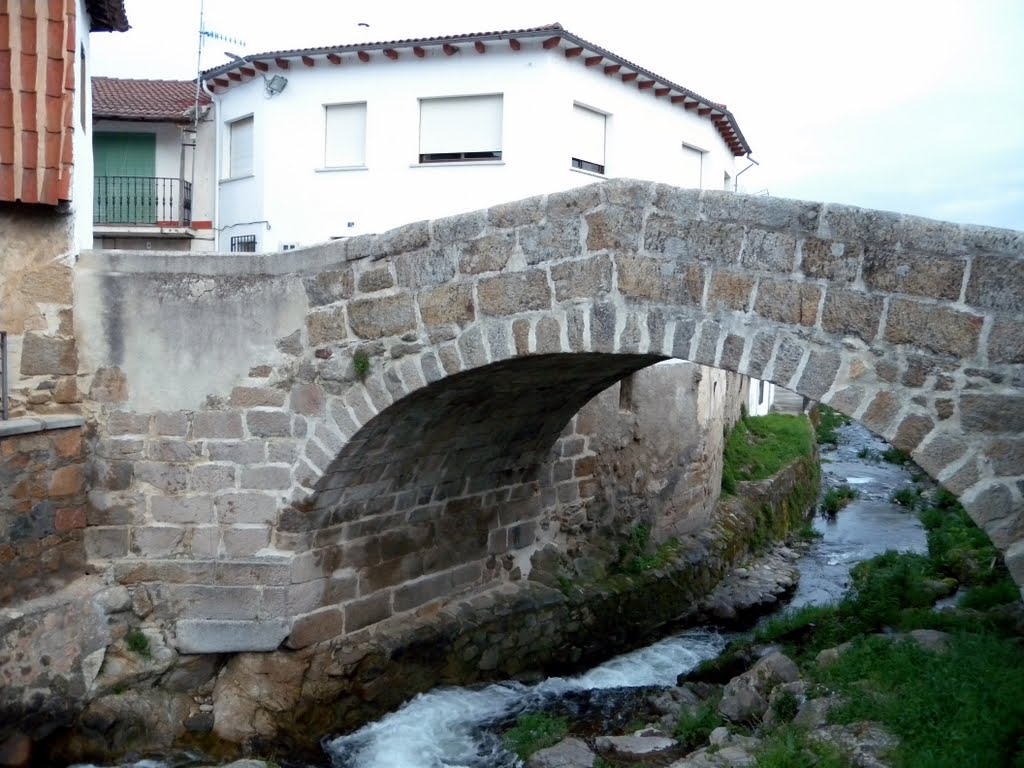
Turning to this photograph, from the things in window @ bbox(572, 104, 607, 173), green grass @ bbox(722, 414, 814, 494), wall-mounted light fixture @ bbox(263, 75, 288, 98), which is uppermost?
wall-mounted light fixture @ bbox(263, 75, 288, 98)

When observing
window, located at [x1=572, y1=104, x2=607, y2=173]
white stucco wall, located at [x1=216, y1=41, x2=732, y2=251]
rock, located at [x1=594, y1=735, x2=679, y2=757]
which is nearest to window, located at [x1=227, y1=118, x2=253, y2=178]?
white stucco wall, located at [x1=216, y1=41, x2=732, y2=251]

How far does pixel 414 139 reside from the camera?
503 inches

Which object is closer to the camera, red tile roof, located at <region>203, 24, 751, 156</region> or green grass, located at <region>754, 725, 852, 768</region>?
green grass, located at <region>754, 725, 852, 768</region>

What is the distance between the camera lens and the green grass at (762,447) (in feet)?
38.7

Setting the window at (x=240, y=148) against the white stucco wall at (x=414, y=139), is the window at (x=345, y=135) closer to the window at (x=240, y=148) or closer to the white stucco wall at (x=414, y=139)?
the white stucco wall at (x=414, y=139)

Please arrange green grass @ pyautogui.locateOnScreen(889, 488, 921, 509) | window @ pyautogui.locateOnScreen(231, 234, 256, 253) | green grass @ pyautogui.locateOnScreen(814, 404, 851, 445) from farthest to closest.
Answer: green grass @ pyautogui.locateOnScreen(814, 404, 851, 445)
window @ pyautogui.locateOnScreen(231, 234, 256, 253)
green grass @ pyautogui.locateOnScreen(889, 488, 921, 509)

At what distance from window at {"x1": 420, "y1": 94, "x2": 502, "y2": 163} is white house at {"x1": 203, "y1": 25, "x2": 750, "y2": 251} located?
17mm

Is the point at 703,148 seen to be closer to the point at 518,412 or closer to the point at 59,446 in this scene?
the point at 518,412

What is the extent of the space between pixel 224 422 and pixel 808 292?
334cm

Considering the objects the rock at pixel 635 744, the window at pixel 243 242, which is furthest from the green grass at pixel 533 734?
the window at pixel 243 242

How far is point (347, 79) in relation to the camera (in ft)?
42.7

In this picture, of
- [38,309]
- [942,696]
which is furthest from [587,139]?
→ [942,696]

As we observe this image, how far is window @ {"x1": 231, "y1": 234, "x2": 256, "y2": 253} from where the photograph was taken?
46.2 feet

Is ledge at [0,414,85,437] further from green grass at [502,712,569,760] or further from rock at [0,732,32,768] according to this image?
green grass at [502,712,569,760]
